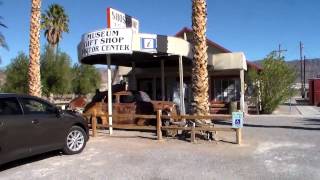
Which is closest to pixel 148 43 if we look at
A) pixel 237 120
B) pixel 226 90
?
pixel 237 120

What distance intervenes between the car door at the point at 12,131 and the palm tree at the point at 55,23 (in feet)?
134

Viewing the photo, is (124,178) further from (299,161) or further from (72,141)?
(299,161)

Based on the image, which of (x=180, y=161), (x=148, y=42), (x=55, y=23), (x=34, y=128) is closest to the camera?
(x=34, y=128)

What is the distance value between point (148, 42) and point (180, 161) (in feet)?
20.4

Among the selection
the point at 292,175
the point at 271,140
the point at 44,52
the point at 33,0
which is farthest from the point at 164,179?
the point at 44,52

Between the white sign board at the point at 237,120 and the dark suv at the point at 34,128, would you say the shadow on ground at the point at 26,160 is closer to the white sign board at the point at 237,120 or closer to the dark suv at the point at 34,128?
the dark suv at the point at 34,128

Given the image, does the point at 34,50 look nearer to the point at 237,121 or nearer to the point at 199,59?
the point at 199,59

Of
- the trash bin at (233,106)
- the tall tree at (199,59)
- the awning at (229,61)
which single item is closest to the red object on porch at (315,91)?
the trash bin at (233,106)

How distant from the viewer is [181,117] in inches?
503

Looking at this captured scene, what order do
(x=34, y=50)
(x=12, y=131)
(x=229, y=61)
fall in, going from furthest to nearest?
1. (x=229, y=61)
2. (x=34, y=50)
3. (x=12, y=131)

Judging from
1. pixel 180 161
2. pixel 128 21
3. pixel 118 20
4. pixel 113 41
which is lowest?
pixel 180 161

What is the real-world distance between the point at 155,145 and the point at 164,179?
3.93 metres

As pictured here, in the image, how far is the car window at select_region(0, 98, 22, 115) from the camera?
8896mm

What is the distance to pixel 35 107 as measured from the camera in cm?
995
